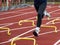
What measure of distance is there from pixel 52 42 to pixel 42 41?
0.30 meters

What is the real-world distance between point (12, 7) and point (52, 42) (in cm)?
1255

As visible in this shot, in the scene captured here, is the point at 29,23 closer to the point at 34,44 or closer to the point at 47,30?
the point at 47,30

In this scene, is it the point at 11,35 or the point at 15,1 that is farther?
the point at 15,1

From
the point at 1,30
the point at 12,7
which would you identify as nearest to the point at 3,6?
the point at 12,7

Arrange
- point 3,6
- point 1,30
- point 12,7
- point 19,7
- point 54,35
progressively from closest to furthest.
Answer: point 54,35 → point 1,30 → point 3,6 → point 12,7 → point 19,7

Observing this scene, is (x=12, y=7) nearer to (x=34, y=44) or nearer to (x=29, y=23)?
(x=29, y=23)

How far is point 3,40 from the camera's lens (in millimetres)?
7137

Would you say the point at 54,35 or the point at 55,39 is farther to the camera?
the point at 54,35

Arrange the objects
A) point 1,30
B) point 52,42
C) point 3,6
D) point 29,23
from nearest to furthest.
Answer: point 52,42, point 1,30, point 29,23, point 3,6

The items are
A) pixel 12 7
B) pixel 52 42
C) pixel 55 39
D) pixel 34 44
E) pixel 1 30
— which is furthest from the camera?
pixel 12 7

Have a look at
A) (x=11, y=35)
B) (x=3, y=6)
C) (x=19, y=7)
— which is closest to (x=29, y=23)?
(x=11, y=35)

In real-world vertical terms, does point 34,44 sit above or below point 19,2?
above

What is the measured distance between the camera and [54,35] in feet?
26.0

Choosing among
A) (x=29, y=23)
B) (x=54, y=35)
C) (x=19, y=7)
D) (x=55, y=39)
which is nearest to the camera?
(x=55, y=39)
